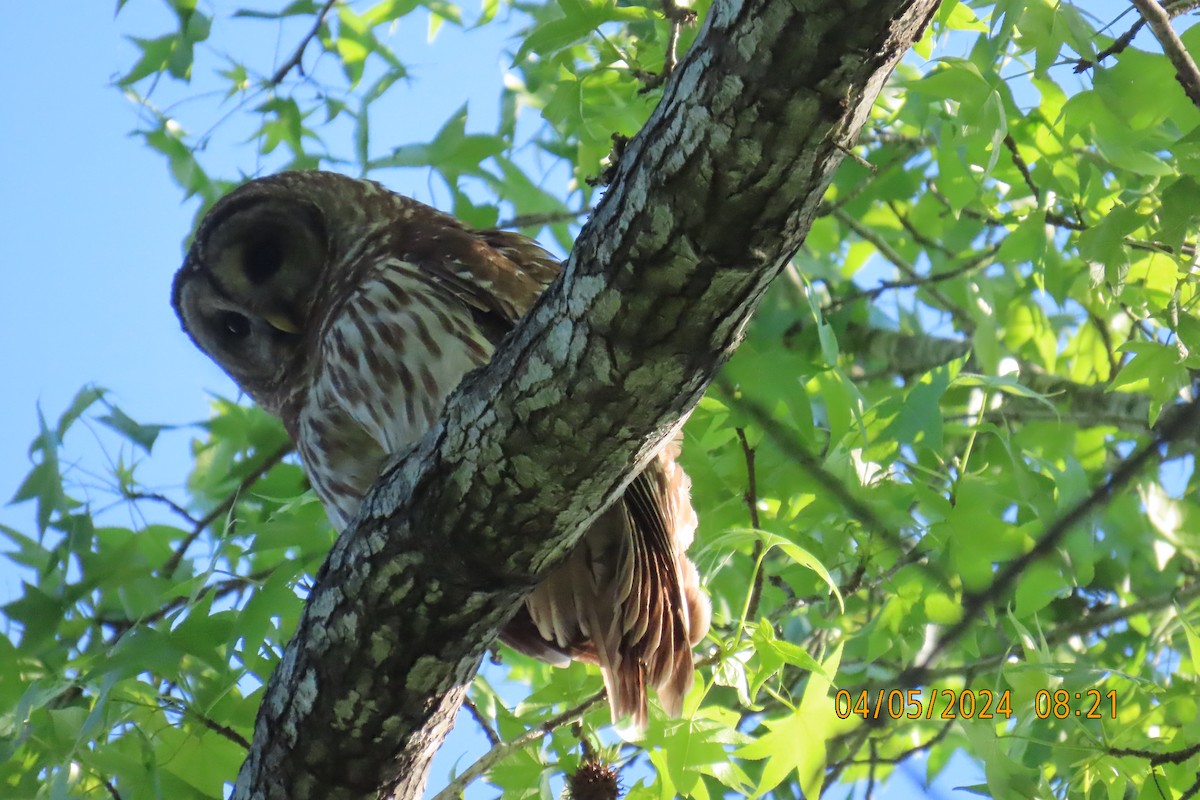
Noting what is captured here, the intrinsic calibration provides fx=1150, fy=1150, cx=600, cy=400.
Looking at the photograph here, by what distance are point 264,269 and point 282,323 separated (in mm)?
159

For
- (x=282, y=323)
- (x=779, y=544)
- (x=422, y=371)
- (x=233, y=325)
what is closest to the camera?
(x=779, y=544)

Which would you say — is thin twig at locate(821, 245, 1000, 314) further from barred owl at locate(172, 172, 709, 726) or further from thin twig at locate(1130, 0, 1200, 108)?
thin twig at locate(1130, 0, 1200, 108)

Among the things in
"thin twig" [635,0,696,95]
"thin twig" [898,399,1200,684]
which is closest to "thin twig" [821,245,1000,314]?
"thin twig" [635,0,696,95]

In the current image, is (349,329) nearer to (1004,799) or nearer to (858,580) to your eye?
(858,580)

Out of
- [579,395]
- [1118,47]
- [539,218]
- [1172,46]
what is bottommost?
[579,395]

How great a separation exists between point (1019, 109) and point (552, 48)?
103 cm

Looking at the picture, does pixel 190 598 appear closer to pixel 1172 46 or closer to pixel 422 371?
pixel 422 371

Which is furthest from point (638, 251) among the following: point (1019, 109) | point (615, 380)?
point (1019, 109)

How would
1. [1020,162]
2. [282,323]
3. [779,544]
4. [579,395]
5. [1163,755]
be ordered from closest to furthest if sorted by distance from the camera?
[579,395], [779,544], [1163,755], [1020,162], [282,323]

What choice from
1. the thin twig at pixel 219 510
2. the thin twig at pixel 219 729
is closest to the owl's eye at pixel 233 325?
the thin twig at pixel 219 510

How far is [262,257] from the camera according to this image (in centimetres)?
291

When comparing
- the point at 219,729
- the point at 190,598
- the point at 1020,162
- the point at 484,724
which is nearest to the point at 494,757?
the point at 484,724

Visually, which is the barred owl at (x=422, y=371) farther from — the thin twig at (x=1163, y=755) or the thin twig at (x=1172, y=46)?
the thin twig at (x=1172, y=46)

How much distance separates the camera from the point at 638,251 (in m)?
1.38
